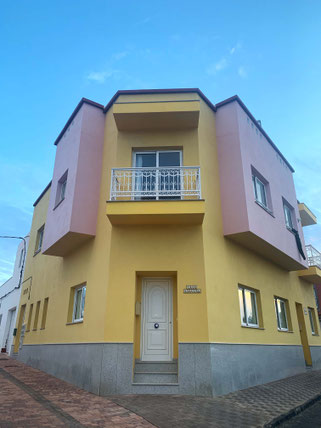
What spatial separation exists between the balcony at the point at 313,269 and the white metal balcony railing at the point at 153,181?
901cm

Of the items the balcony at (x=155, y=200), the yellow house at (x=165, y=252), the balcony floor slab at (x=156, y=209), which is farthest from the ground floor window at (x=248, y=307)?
the balcony floor slab at (x=156, y=209)

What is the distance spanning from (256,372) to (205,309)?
125 inches

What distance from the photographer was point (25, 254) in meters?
18.1

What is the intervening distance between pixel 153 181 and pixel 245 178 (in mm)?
2863

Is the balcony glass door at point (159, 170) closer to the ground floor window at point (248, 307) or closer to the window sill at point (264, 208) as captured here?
the window sill at point (264, 208)

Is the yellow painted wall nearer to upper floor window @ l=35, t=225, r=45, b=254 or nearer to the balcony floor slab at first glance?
the balcony floor slab

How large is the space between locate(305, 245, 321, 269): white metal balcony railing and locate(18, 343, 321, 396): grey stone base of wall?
8.10 metres

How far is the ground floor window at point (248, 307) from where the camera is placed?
990 centimetres

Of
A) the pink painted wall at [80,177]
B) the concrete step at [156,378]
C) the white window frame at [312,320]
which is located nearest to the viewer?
the concrete step at [156,378]

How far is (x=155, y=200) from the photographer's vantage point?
27.4 ft

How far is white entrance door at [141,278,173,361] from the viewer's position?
8.34 m

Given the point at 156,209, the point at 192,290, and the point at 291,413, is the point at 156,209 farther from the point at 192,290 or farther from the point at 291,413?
the point at 291,413

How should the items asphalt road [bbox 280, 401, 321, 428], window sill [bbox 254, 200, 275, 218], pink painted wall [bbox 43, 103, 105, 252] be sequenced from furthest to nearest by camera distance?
window sill [bbox 254, 200, 275, 218] → pink painted wall [bbox 43, 103, 105, 252] → asphalt road [bbox 280, 401, 321, 428]

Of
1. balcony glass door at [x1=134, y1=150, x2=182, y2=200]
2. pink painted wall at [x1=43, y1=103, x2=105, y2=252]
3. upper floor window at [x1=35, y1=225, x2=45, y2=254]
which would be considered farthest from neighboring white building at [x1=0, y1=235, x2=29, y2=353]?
balcony glass door at [x1=134, y1=150, x2=182, y2=200]
